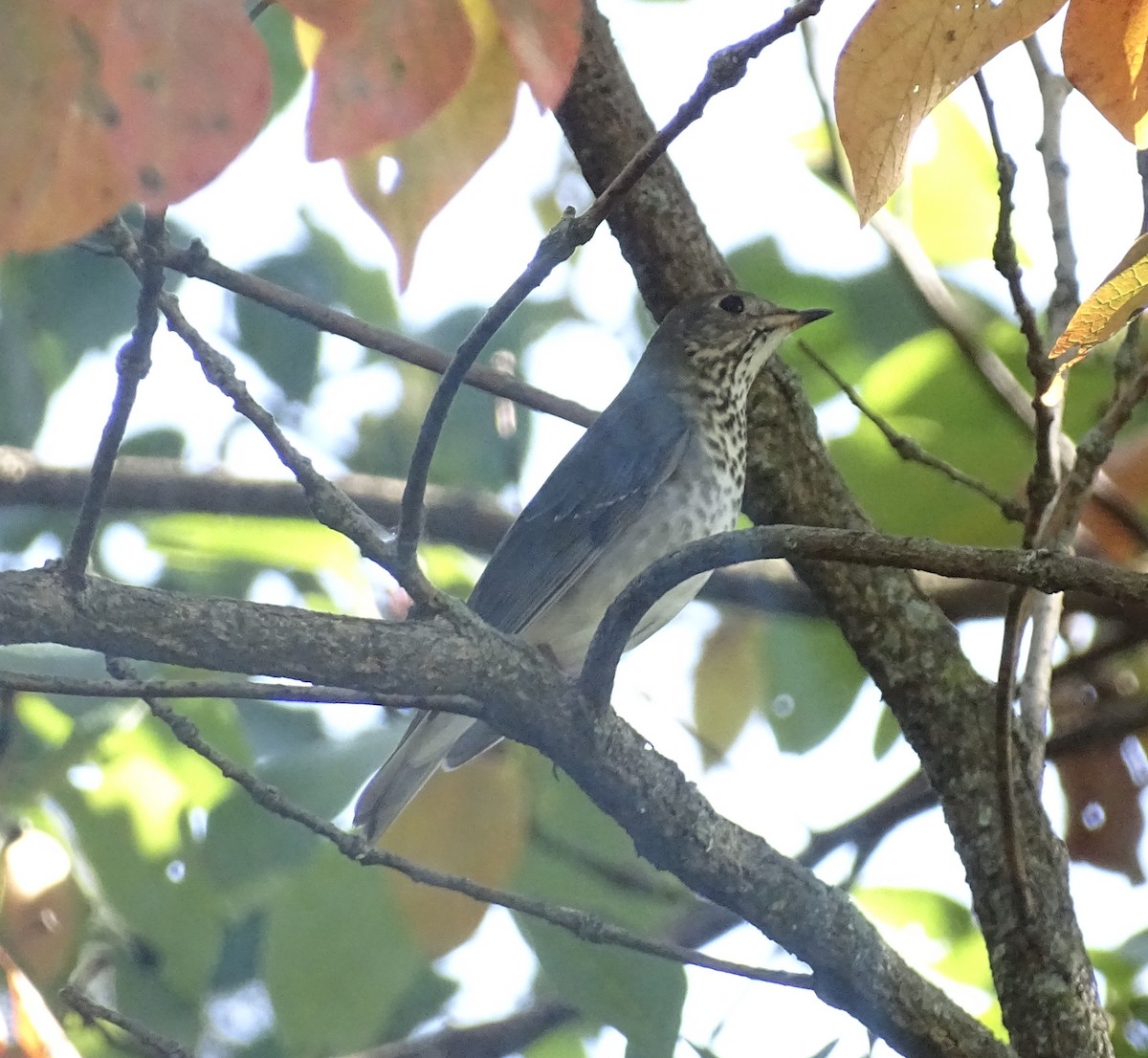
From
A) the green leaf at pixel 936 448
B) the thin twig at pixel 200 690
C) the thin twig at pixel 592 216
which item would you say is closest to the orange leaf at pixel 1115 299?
the thin twig at pixel 592 216

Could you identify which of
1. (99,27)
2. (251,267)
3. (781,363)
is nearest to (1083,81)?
(99,27)

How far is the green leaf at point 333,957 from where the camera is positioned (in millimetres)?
2611

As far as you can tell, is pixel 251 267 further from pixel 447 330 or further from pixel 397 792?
pixel 397 792

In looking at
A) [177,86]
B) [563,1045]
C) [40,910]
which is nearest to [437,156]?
[177,86]

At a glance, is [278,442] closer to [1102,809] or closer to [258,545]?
[258,545]

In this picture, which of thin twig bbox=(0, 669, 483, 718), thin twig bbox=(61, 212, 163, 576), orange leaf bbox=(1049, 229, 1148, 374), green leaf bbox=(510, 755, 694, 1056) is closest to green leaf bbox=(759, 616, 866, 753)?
green leaf bbox=(510, 755, 694, 1056)

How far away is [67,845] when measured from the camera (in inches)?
125

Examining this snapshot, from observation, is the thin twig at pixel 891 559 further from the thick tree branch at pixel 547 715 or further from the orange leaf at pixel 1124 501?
the orange leaf at pixel 1124 501

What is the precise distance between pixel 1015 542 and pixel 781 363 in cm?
67

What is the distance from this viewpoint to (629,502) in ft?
12.0

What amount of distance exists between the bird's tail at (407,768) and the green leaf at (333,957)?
32 centimetres

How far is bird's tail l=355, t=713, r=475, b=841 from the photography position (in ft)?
10.2

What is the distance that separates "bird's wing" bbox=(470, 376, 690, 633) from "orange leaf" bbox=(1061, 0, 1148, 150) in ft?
6.49

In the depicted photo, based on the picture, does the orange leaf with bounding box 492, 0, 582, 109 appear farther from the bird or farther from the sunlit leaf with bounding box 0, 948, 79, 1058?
the bird
